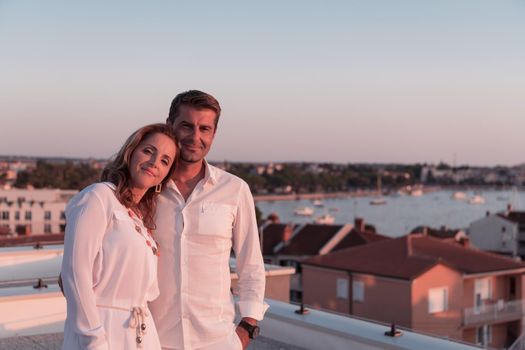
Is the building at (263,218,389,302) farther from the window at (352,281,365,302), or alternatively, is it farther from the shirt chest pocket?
the shirt chest pocket

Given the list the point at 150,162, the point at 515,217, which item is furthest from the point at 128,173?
the point at 515,217

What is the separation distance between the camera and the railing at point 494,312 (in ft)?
62.1

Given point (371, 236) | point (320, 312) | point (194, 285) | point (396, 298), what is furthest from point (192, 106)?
point (371, 236)

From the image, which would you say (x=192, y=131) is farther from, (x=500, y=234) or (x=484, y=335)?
(x=500, y=234)

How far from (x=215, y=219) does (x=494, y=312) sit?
18904 mm

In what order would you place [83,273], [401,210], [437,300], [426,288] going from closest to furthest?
[83,273] → [426,288] → [437,300] → [401,210]

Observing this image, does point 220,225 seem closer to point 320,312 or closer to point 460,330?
point 320,312

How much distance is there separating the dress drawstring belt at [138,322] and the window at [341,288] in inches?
683

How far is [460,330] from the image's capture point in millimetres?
18578

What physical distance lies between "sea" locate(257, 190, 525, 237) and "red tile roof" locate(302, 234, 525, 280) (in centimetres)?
3873

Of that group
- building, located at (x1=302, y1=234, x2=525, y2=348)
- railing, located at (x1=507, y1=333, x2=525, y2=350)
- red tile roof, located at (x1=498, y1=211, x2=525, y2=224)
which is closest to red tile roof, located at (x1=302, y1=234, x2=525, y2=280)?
building, located at (x1=302, y1=234, x2=525, y2=348)

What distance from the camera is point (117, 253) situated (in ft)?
6.76

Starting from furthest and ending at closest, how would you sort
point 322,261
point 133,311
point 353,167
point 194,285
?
point 353,167 → point 322,261 → point 194,285 → point 133,311

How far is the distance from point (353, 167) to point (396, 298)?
127 metres
